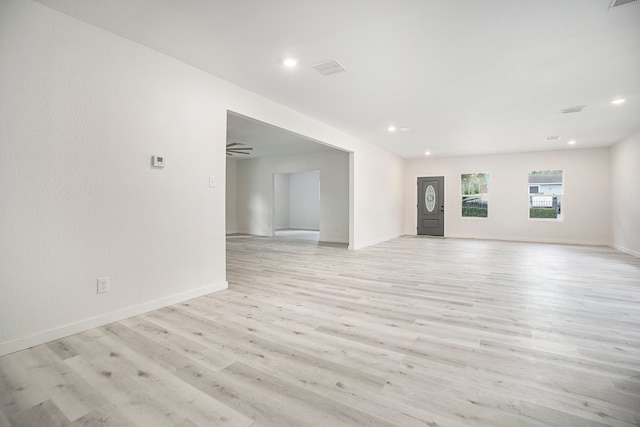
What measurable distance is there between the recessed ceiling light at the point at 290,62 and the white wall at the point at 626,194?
7366 millimetres

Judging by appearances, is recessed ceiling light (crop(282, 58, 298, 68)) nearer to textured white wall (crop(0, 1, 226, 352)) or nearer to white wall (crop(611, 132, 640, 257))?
textured white wall (crop(0, 1, 226, 352))

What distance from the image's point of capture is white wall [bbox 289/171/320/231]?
13.5 meters

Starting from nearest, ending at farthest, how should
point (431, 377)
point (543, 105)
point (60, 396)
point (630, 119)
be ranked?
1. point (60, 396)
2. point (431, 377)
3. point (543, 105)
4. point (630, 119)

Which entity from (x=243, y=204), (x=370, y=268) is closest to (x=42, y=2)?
(x=370, y=268)

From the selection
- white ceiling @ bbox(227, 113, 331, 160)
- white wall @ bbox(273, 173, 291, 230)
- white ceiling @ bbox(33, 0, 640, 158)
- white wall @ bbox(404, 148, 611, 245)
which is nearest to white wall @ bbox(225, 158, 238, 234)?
white ceiling @ bbox(227, 113, 331, 160)

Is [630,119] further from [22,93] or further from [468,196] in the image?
[22,93]

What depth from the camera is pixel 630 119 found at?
5.30m

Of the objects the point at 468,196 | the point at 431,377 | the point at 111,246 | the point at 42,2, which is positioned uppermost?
the point at 42,2

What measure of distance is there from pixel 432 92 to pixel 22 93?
14.0 ft

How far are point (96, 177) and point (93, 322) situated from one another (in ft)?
4.02

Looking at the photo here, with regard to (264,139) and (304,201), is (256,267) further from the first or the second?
(304,201)

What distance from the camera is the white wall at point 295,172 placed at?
28.3 feet

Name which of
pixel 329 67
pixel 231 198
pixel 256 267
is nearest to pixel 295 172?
pixel 231 198

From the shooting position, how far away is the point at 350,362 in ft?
6.36
